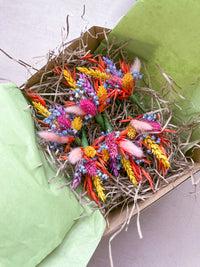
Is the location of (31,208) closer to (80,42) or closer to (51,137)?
(51,137)

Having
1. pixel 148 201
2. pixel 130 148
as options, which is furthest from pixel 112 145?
pixel 148 201

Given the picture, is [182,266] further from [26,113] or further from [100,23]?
[100,23]

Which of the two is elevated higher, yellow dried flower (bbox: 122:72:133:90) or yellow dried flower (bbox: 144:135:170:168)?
yellow dried flower (bbox: 122:72:133:90)

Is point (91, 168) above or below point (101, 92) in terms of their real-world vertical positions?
below

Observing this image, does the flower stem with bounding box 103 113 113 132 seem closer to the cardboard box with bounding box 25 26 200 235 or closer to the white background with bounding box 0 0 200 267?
the cardboard box with bounding box 25 26 200 235

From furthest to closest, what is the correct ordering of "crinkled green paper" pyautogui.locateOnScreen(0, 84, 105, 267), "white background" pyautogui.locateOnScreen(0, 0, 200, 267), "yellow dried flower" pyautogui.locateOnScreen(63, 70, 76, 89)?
"white background" pyautogui.locateOnScreen(0, 0, 200, 267)
"yellow dried flower" pyautogui.locateOnScreen(63, 70, 76, 89)
"crinkled green paper" pyautogui.locateOnScreen(0, 84, 105, 267)

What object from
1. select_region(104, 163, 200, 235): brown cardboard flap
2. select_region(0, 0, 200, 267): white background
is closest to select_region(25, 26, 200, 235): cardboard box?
select_region(104, 163, 200, 235): brown cardboard flap
